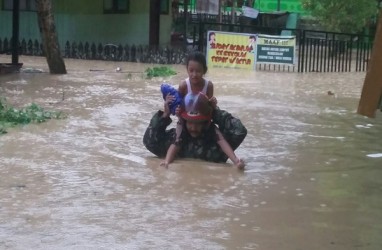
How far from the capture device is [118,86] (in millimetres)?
15625

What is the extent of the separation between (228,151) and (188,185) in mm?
1016

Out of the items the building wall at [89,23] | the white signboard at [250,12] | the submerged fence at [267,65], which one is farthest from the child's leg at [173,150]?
the white signboard at [250,12]

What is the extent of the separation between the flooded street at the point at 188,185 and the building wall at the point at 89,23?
14.6 meters

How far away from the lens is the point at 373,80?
28.4ft

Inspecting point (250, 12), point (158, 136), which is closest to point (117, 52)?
point (158, 136)

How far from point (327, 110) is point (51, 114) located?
487cm

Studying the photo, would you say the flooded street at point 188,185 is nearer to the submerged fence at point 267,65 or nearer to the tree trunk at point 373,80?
the tree trunk at point 373,80

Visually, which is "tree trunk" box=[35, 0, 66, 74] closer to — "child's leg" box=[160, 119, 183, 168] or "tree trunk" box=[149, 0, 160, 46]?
"tree trunk" box=[149, 0, 160, 46]

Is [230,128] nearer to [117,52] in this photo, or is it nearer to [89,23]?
[117,52]

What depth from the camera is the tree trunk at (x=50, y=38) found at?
1797 centimetres

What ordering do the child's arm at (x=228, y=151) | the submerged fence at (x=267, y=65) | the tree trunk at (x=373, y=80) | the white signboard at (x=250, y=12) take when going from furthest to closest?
the white signboard at (x=250, y=12) → the submerged fence at (x=267, y=65) → the tree trunk at (x=373, y=80) → the child's arm at (x=228, y=151)

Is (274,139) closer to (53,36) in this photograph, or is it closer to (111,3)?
(53,36)

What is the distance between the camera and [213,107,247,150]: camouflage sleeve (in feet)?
25.9

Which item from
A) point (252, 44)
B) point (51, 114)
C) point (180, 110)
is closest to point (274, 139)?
point (180, 110)
